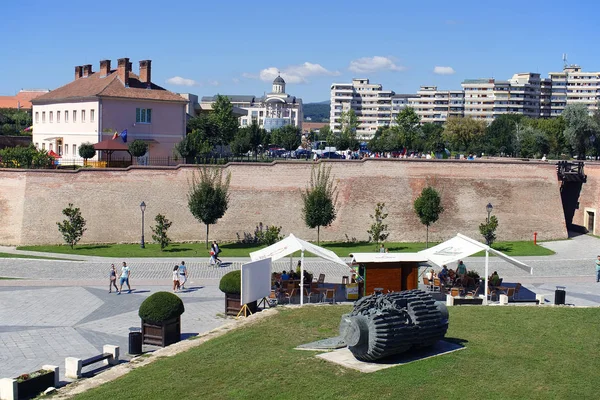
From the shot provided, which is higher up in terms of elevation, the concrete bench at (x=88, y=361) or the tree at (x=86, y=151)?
the tree at (x=86, y=151)

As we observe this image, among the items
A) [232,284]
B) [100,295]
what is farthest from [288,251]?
[100,295]

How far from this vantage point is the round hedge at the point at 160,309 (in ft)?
60.3

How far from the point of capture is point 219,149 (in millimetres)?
62656

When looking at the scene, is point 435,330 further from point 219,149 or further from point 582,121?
point 582,121

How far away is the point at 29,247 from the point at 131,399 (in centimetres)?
2492

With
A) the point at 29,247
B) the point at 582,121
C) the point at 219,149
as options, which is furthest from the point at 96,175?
the point at 582,121

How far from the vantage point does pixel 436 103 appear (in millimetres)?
147000

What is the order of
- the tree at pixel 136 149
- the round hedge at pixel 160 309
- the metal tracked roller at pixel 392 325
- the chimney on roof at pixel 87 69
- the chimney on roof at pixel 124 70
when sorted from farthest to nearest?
the chimney on roof at pixel 87 69
the chimney on roof at pixel 124 70
the tree at pixel 136 149
the round hedge at pixel 160 309
the metal tracked roller at pixel 392 325

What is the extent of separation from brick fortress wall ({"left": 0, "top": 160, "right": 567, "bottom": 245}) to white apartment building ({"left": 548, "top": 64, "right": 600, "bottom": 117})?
360ft

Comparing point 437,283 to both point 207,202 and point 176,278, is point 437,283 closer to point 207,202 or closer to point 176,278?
point 176,278

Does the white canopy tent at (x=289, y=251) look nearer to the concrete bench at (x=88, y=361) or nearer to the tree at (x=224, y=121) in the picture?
the concrete bench at (x=88, y=361)

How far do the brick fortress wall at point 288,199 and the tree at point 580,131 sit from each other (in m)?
31.3

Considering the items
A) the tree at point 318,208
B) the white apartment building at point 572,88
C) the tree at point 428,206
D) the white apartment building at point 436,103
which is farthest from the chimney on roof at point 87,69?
the white apartment building at point 572,88

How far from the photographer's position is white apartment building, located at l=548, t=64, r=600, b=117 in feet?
467
